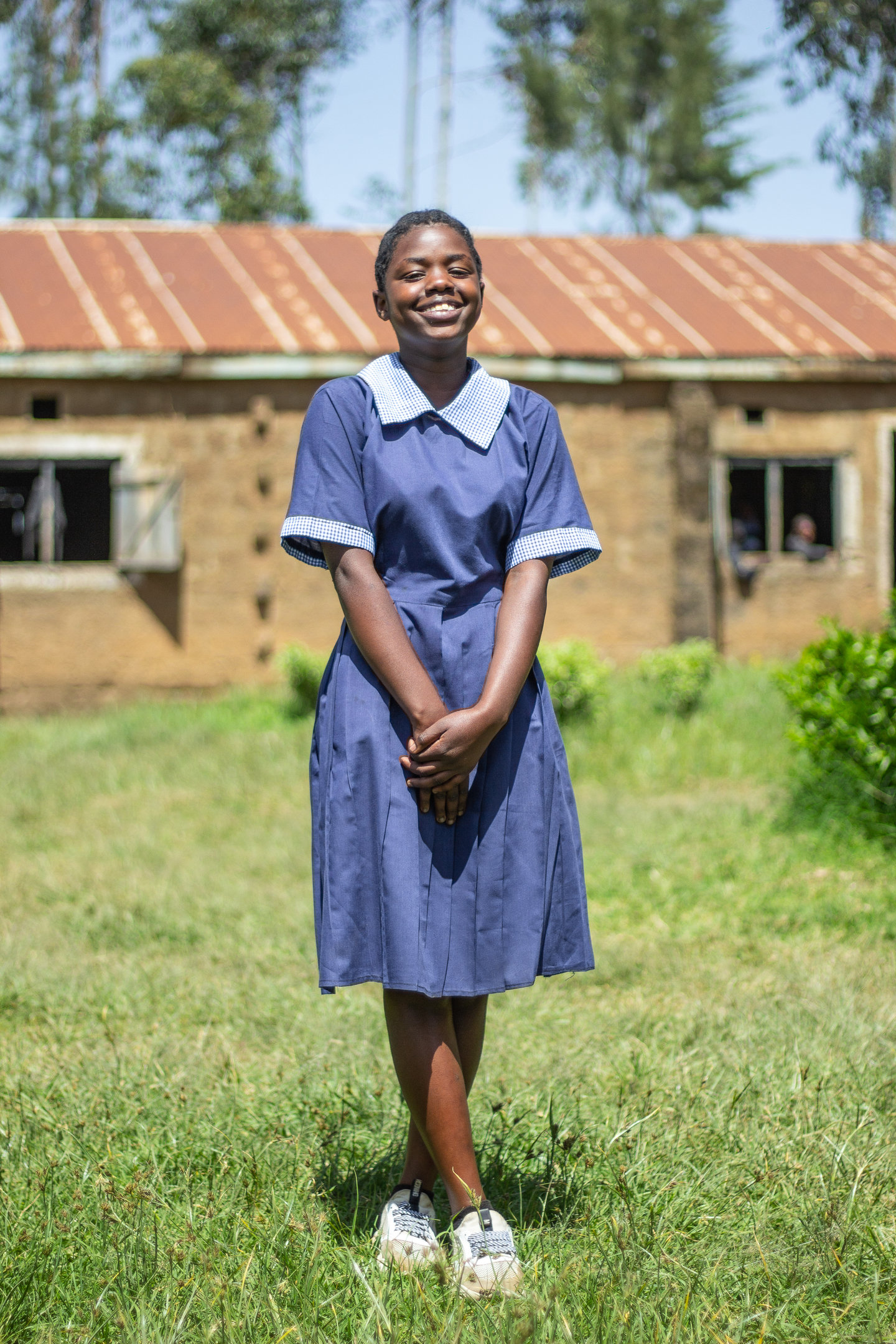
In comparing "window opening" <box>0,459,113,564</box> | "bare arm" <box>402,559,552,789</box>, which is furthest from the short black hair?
"window opening" <box>0,459,113,564</box>

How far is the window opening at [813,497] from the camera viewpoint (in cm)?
1227

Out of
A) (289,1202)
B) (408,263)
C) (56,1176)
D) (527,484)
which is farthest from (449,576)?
(56,1176)

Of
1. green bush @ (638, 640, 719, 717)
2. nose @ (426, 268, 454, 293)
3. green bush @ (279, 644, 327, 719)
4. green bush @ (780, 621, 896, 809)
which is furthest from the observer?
green bush @ (279, 644, 327, 719)

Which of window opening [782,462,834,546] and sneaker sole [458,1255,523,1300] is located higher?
window opening [782,462,834,546]

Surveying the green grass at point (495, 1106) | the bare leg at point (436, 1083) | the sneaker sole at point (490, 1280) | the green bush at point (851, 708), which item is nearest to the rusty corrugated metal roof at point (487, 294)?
the green bush at point (851, 708)

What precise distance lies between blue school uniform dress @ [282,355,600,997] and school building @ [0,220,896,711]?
795 centimetres

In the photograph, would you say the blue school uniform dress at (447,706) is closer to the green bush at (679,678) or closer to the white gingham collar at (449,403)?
the white gingham collar at (449,403)

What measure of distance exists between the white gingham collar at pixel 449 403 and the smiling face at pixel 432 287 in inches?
3.1

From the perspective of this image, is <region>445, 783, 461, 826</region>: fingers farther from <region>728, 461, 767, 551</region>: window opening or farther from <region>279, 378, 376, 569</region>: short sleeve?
<region>728, 461, 767, 551</region>: window opening

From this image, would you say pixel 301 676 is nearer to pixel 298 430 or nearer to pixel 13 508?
pixel 298 430

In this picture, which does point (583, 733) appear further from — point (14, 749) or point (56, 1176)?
point (56, 1176)

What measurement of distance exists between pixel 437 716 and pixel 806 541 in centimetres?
1095

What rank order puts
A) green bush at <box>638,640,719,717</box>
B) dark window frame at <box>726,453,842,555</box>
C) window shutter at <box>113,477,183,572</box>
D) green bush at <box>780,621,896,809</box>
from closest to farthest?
green bush at <box>780,621,896,809</box>
green bush at <box>638,640,719,717</box>
window shutter at <box>113,477,183,572</box>
dark window frame at <box>726,453,842,555</box>

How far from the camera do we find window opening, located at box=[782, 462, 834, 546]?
40.3 ft
